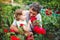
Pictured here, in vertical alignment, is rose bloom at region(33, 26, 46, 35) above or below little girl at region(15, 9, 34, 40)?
below

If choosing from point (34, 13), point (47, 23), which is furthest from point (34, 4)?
point (47, 23)

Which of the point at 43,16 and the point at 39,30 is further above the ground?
the point at 43,16

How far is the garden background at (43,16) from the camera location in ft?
9.82

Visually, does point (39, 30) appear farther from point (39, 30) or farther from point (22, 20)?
point (22, 20)

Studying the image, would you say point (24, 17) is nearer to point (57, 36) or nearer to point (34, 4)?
point (34, 4)

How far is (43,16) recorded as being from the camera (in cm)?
310

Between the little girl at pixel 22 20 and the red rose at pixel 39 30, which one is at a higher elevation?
the little girl at pixel 22 20

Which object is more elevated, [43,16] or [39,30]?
[43,16]

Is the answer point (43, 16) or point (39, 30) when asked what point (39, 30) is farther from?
point (43, 16)

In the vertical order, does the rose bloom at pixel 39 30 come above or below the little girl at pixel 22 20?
below

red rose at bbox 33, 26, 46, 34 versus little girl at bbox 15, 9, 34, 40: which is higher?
little girl at bbox 15, 9, 34, 40

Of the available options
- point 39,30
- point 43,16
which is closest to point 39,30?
point 39,30

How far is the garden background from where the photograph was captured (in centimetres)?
299

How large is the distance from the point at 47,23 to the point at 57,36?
223mm
